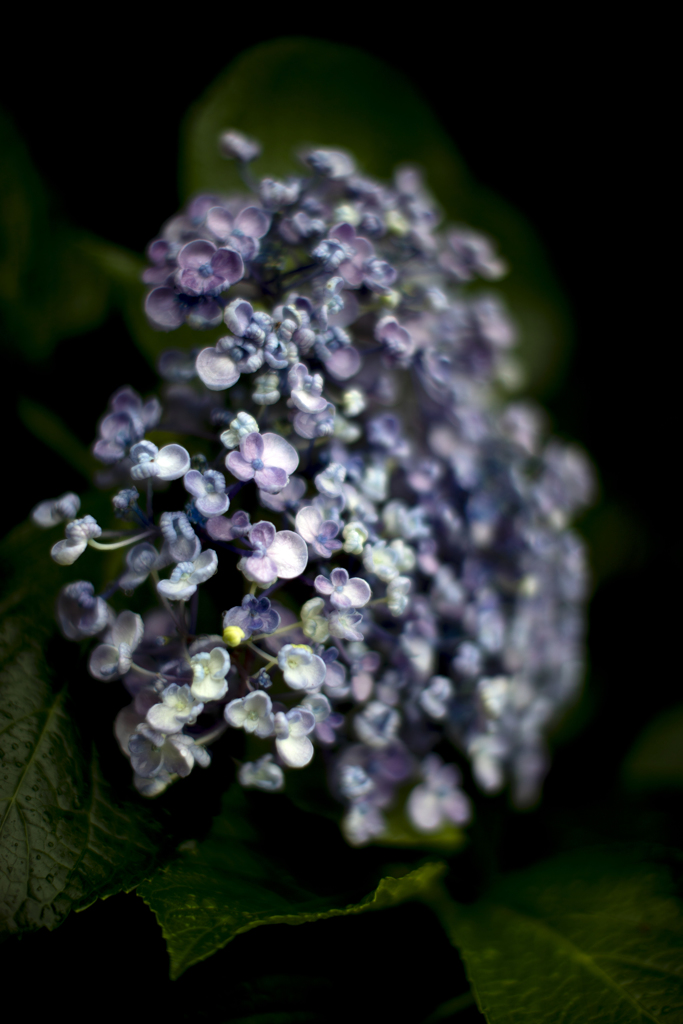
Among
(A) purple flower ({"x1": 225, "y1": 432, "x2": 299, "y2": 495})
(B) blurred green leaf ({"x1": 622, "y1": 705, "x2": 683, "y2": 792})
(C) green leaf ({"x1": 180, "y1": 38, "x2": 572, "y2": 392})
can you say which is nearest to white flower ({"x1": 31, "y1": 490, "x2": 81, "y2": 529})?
(A) purple flower ({"x1": 225, "y1": 432, "x2": 299, "y2": 495})

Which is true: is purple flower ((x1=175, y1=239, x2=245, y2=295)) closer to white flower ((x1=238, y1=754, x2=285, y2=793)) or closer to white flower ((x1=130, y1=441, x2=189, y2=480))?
white flower ((x1=130, y1=441, x2=189, y2=480))

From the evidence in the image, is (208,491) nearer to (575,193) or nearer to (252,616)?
(252,616)

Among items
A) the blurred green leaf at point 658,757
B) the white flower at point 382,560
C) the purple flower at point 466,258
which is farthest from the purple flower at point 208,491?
the blurred green leaf at point 658,757

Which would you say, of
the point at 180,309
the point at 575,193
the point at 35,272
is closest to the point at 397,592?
the point at 180,309

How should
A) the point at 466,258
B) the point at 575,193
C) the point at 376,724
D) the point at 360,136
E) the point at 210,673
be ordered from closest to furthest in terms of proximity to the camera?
1. the point at 210,673
2. the point at 376,724
3. the point at 466,258
4. the point at 360,136
5. the point at 575,193

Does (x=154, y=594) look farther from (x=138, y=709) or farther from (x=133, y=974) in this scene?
(x=133, y=974)

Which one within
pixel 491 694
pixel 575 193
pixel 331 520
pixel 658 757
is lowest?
pixel 658 757

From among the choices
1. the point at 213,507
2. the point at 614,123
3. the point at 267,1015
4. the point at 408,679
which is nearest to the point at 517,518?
the point at 408,679
